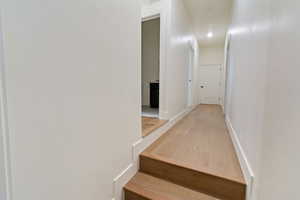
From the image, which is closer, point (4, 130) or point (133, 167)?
point (4, 130)

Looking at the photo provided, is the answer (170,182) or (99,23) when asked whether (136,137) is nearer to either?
(170,182)

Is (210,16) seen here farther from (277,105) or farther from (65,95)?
(65,95)

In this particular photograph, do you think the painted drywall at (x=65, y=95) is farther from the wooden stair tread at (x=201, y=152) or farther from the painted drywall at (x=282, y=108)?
the painted drywall at (x=282, y=108)

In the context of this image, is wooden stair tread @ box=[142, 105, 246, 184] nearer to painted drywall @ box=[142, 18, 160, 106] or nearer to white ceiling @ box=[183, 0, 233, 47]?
painted drywall @ box=[142, 18, 160, 106]

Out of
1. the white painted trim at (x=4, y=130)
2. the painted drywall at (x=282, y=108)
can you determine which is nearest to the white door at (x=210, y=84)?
the painted drywall at (x=282, y=108)

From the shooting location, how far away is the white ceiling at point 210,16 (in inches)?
129

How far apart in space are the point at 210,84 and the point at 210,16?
11.0ft

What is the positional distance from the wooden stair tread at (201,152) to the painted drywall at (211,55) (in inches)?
197

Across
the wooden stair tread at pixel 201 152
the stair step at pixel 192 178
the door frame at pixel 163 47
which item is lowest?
the stair step at pixel 192 178

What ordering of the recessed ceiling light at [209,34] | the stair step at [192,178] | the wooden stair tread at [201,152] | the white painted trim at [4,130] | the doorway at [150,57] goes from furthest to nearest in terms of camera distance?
the recessed ceiling light at [209,34]
the doorway at [150,57]
the wooden stair tread at [201,152]
the stair step at [192,178]
the white painted trim at [4,130]

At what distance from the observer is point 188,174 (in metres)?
1.39

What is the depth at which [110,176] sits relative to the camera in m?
1.19

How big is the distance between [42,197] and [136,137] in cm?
97

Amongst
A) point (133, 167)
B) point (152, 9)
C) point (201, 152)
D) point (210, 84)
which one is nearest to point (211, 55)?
point (210, 84)
